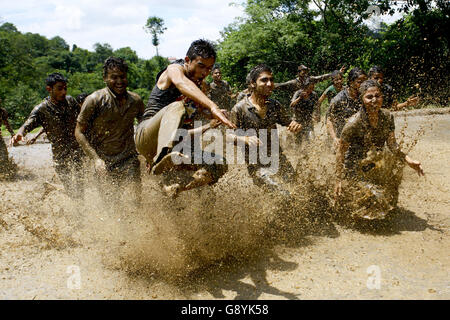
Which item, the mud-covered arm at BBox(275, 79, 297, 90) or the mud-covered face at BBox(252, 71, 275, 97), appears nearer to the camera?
the mud-covered face at BBox(252, 71, 275, 97)

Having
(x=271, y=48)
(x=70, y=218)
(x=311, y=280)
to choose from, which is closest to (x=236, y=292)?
(x=311, y=280)

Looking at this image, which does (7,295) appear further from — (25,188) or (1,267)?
(25,188)

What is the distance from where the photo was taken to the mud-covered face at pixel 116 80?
4.12m

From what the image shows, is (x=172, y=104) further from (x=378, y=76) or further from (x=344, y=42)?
(x=344, y=42)

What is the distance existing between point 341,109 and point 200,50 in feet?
10.2

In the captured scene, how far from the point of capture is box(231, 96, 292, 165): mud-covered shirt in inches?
170

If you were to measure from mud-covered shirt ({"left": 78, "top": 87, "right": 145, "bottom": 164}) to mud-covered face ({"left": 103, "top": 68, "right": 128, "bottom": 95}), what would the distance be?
2.3 inches

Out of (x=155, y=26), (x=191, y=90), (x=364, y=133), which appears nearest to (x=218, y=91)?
(x=364, y=133)

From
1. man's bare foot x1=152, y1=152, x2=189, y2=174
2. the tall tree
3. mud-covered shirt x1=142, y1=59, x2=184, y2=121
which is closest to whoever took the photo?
man's bare foot x1=152, y1=152, x2=189, y2=174

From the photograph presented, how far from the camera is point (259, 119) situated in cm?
434

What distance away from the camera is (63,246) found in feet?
14.1

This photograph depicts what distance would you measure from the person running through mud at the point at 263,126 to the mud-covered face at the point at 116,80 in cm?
124

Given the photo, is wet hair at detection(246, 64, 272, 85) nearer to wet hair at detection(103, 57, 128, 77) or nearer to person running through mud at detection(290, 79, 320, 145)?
wet hair at detection(103, 57, 128, 77)

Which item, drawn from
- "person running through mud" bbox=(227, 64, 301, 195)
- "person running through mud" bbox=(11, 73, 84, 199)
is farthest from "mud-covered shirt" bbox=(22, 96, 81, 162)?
"person running through mud" bbox=(227, 64, 301, 195)
